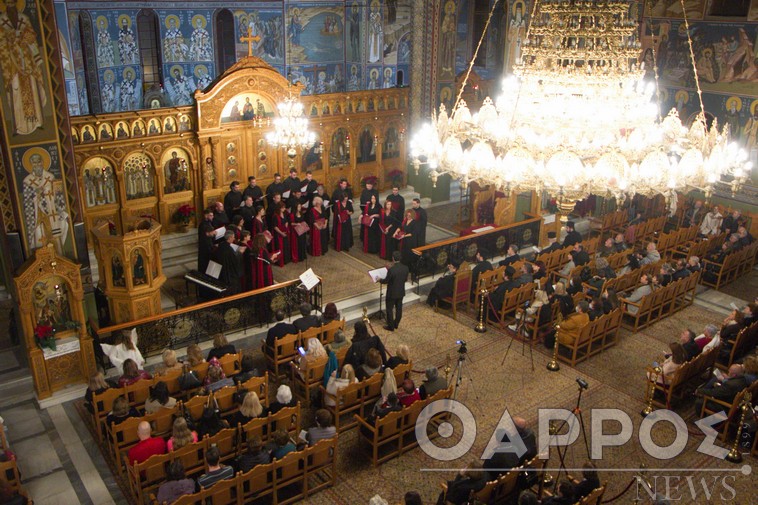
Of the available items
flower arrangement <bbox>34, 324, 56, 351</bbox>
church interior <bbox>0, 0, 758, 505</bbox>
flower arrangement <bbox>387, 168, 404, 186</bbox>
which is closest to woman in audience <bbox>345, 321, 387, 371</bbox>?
church interior <bbox>0, 0, 758, 505</bbox>

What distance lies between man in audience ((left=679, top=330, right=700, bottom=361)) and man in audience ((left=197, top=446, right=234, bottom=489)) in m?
7.68

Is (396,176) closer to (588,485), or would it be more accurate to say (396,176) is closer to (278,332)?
(278,332)

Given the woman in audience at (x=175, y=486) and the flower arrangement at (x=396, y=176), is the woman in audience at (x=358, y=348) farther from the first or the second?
the flower arrangement at (x=396, y=176)

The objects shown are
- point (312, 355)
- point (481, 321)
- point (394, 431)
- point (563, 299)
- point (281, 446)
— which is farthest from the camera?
point (481, 321)

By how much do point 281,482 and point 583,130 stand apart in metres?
5.74

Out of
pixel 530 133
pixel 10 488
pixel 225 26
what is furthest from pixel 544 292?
pixel 225 26

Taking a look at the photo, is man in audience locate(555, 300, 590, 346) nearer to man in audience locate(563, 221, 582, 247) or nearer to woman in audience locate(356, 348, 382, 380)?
woman in audience locate(356, 348, 382, 380)

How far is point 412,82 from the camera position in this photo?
2025 cm

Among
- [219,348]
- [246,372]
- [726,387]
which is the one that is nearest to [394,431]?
[246,372]

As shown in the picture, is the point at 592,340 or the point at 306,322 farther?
the point at 592,340

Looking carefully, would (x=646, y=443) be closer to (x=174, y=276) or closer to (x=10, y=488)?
(x=10, y=488)

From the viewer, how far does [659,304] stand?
13992 mm

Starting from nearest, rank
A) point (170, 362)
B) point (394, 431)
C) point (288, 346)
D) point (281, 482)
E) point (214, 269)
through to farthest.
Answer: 1. point (281, 482)
2. point (394, 431)
3. point (170, 362)
4. point (288, 346)
5. point (214, 269)

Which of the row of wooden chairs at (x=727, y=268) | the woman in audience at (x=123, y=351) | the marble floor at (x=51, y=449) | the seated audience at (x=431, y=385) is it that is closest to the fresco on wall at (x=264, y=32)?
the marble floor at (x=51, y=449)
